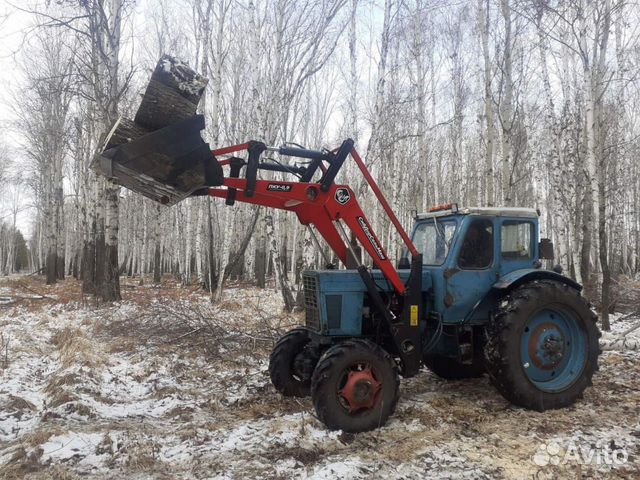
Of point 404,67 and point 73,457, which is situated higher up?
point 404,67

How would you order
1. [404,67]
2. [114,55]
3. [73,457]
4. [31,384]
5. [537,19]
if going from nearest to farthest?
[73,457] → [31,384] → [537,19] → [114,55] → [404,67]

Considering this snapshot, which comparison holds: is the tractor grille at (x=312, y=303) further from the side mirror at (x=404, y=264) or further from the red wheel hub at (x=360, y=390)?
the side mirror at (x=404, y=264)

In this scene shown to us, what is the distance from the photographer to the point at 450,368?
6.02m

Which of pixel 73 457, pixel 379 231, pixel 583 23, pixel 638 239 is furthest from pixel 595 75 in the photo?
pixel 638 239

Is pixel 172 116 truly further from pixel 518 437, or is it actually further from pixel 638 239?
pixel 638 239

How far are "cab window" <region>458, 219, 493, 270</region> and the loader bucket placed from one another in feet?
9.31

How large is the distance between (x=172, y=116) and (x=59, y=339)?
611 centimetres

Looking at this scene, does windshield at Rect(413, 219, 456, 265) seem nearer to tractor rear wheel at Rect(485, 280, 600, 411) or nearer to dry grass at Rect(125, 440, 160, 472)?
tractor rear wheel at Rect(485, 280, 600, 411)

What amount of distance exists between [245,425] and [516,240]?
3.66 m

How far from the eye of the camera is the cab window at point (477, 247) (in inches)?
204

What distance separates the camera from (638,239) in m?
28.1

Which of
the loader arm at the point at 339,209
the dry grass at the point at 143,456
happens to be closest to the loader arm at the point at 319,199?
the loader arm at the point at 339,209

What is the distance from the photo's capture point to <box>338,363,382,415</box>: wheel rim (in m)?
4.28

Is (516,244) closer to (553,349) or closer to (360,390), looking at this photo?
(553,349)
